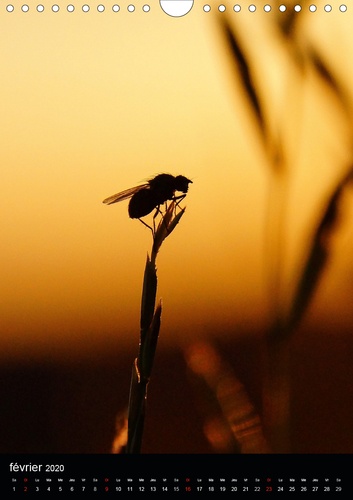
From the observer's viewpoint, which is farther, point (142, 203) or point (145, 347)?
point (142, 203)

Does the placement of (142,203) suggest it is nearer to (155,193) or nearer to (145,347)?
(155,193)

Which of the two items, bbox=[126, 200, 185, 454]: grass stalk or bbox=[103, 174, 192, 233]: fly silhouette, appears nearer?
bbox=[126, 200, 185, 454]: grass stalk

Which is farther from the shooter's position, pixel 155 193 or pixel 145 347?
pixel 155 193

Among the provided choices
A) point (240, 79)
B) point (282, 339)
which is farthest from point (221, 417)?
point (240, 79)

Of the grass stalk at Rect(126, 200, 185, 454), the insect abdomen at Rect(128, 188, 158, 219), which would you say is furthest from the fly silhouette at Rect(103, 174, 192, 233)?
the grass stalk at Rect(126, 200, 185, 454)

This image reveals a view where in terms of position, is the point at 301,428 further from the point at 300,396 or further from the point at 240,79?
the point at 240,79

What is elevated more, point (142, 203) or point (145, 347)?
point (142, 203)

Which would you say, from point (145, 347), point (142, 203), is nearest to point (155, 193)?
point (142, 203)

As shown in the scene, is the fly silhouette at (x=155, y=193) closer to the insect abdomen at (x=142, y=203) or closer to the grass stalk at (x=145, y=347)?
the insect abdomen at (x=142, y=203)

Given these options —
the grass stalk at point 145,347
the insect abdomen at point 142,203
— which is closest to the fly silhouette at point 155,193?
the insect abdomen at point 142,203

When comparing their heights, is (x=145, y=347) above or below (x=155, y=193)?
below

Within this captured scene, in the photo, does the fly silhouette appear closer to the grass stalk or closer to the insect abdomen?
the insect abdomen

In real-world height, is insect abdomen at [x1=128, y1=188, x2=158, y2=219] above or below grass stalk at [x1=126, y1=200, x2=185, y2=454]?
above
